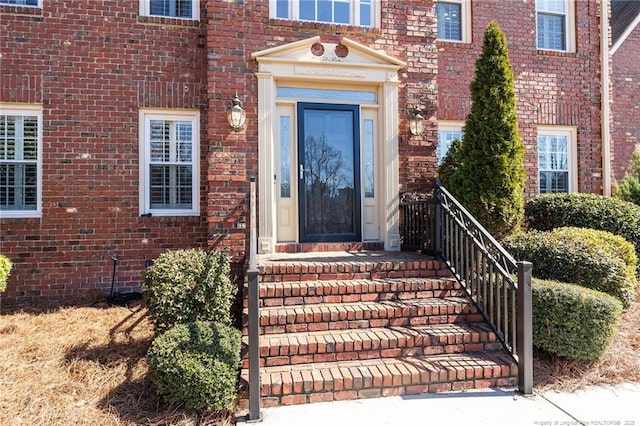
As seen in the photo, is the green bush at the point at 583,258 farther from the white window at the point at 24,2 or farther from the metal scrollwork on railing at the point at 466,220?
the white window at the point at 24,2

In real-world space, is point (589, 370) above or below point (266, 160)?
below

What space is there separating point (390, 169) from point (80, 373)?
439cm

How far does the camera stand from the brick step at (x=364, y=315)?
12.5 ft

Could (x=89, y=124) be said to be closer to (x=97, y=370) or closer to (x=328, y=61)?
(x=328, y=61)

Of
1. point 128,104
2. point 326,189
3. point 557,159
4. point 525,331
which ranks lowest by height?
point 525,331

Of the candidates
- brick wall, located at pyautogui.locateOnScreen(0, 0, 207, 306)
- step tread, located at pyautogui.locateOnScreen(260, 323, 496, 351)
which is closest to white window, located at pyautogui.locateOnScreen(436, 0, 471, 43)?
brick wall, located at pyautogui.locateOnScreen(0, 0, 207, 306)

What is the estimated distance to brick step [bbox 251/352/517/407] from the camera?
3.16 meters

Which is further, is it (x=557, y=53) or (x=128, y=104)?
(x=557, y=53)

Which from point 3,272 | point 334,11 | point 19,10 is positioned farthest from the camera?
point 334,11

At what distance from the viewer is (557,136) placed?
25.2 ft

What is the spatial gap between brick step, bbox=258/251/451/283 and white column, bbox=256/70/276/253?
504mm

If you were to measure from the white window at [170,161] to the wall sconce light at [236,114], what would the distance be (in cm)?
103

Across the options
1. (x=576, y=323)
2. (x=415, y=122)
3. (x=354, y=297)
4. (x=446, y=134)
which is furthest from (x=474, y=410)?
(x=446, y=134)

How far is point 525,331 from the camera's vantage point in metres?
3.44
